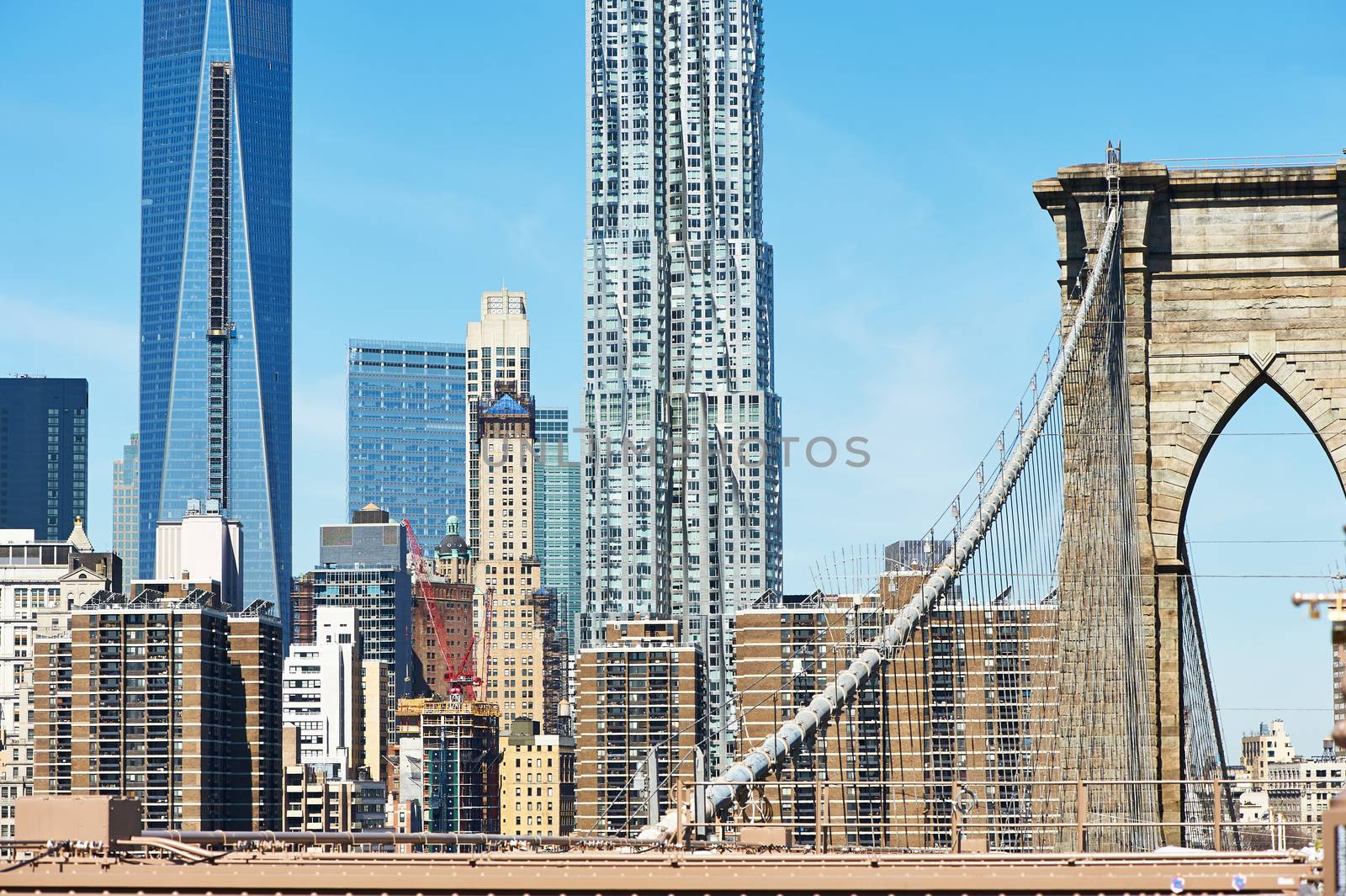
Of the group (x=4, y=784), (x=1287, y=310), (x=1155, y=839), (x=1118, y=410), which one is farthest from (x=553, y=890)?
(x=4, y=784)

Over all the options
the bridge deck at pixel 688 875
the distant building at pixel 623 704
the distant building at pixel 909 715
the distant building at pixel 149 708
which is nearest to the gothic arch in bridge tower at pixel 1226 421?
the distant building at pixel 909 715

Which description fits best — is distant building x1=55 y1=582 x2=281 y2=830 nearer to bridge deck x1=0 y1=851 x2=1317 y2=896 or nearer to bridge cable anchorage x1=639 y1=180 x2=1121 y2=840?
bridge cable anchorage x1=639 y1=180 x2=1121 y2=840

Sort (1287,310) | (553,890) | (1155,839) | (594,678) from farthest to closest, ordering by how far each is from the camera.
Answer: (594,678), (1287,310), (1155,839), (553,890)

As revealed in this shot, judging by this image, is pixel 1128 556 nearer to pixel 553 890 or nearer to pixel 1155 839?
pixel 1155 839

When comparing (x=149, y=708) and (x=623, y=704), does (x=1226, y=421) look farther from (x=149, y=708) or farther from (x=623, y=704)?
(x=149, y=708)

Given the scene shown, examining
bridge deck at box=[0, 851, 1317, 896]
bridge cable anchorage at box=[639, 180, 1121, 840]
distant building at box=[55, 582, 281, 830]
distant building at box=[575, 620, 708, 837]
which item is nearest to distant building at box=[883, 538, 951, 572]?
bridge cable anchorage at box=[639, 180, 1121, 840]

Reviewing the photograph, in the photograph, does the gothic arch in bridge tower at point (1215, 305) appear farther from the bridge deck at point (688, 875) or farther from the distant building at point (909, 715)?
the bridge deck at point (688, 875)

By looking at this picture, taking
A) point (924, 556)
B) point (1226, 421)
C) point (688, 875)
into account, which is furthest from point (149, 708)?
point (688, 875)
